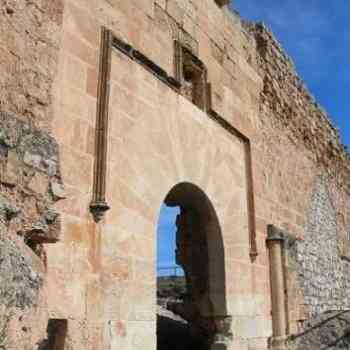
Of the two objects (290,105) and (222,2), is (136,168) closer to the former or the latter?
(222,2)

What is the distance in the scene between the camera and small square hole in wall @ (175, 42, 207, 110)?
17.2 feet

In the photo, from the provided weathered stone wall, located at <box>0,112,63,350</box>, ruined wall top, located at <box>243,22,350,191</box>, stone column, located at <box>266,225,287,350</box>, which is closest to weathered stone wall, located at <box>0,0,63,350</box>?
weathered stone wall, located at <box>0,112,63,350</box>

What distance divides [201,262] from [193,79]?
Result: 2.03 meters

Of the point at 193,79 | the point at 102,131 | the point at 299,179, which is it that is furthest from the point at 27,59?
the point at 299,179

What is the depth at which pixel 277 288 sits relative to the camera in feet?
20.0

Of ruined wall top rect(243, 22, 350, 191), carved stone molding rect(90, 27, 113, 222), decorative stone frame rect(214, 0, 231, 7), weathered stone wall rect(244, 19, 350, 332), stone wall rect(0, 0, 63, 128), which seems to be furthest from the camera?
ruined wall top rect(243, 22, 350, 191)

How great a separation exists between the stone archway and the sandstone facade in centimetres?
2

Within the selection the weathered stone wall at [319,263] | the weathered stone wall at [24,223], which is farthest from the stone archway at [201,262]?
the weathered stone wall at [24,223]

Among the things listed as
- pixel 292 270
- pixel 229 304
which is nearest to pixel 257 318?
pixel 229 304

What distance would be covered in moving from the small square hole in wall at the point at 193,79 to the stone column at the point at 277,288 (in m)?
1.96

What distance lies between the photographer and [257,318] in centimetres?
567

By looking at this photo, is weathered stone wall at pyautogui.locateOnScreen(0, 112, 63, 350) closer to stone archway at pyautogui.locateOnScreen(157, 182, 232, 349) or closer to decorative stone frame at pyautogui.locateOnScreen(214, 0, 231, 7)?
stone archway at pyautogui.locateOnScreen(157, 182, 232, 349)

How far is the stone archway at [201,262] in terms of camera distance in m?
5.17

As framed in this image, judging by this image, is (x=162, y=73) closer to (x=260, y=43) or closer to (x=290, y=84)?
(x=260, y=43)
